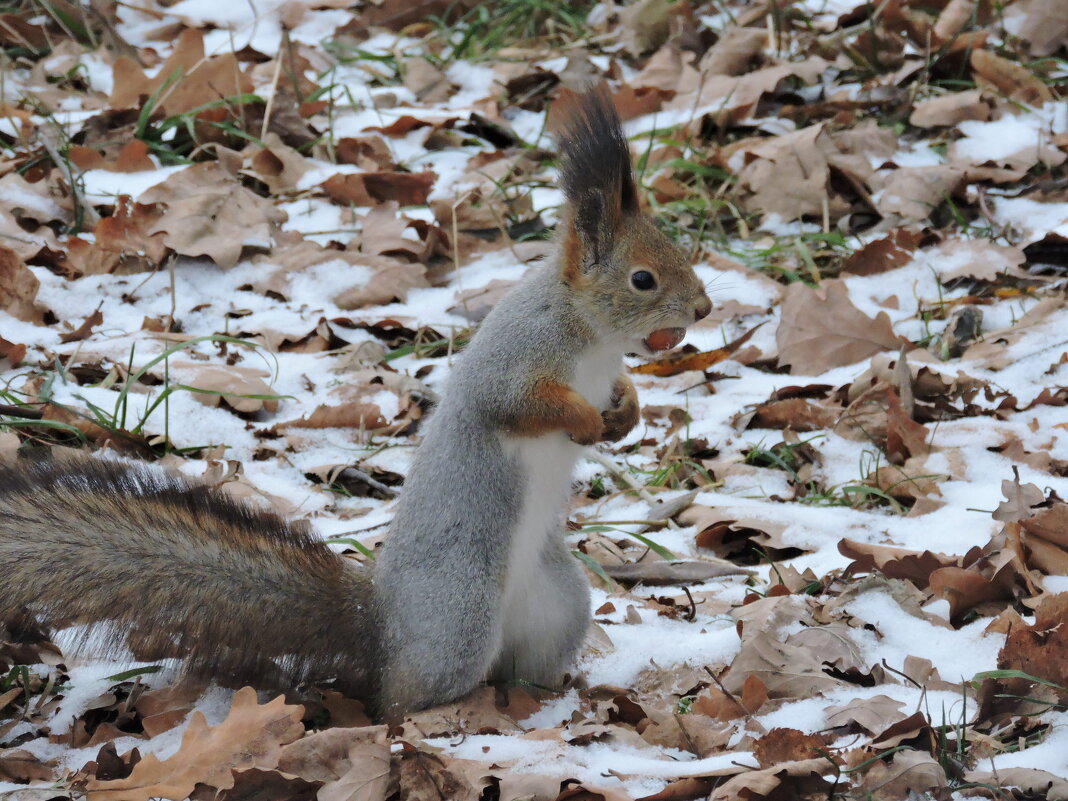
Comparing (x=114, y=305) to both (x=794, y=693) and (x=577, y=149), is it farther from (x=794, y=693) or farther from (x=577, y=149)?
(x=794, y=693)

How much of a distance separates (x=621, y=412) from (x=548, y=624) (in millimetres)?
498

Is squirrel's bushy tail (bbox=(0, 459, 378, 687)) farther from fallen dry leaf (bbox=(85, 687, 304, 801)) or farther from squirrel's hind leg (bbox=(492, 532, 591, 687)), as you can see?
squirrel's hind leg (bbox=(492, 532, 591, 687))

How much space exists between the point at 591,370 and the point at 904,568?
2.58 feet

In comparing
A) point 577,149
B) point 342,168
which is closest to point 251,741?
point 577,149

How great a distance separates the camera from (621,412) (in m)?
2.62

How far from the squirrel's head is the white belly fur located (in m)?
0.10

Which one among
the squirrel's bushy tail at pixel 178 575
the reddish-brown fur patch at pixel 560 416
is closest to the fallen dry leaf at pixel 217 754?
the squirrel's bushy tail at pixel 178 575

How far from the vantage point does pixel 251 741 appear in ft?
6.42

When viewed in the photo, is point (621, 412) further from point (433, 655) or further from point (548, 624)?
point (433, 655)

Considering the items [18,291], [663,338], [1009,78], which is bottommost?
[663,338]

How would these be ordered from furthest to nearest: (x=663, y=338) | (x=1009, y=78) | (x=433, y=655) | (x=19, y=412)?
(x=1009, y=78) < (x=19, y=412) < (x=663, y=338) < (x=433, y=655)

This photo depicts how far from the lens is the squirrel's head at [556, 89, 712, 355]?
247 cm

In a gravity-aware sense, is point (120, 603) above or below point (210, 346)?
below

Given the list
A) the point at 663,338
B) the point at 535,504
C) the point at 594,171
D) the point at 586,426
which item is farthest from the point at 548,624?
the point at 594,171
